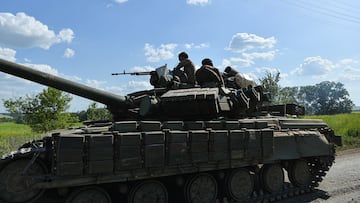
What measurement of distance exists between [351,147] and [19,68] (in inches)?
767

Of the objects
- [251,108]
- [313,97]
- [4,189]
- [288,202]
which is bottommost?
[288,202]

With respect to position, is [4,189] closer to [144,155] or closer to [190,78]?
[144,155]

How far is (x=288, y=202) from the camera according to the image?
29.3 ft

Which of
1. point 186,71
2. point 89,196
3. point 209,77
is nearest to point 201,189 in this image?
point 89,196

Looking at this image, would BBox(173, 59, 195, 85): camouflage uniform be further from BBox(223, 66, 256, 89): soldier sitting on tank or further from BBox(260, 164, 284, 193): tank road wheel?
BBox(260, 164, 284, 193): tank road wheel

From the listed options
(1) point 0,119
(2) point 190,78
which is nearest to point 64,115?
(2) point 190,78

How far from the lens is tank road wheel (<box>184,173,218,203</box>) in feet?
Result: 25.9

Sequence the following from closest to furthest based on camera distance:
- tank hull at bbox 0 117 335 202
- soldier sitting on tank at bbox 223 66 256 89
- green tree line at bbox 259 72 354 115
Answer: tank hull at bbox 0 117 335 202 → soldier sitting on tank at bbox 223 66 256 89 → green tree line at bbox 259 72 354 115

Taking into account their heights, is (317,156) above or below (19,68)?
below

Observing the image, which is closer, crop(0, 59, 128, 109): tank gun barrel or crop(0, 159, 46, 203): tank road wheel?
crop(0, 159, 46, 203): tank road wheel

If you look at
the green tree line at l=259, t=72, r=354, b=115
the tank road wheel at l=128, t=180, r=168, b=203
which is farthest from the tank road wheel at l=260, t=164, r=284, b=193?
the green tree line at l=259, t=72, r=354, b=115

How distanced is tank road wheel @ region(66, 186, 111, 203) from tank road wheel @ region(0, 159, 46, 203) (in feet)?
2.02

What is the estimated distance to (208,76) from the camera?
9.60 m

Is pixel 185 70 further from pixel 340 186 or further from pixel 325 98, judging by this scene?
pixel 325 98
